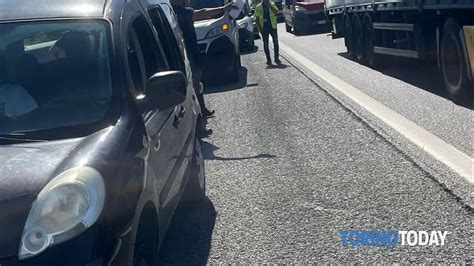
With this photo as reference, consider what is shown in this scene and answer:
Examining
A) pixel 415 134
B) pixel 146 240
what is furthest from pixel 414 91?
pixel 146 240

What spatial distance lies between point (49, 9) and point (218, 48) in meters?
10.5

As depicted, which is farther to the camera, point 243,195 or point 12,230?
point 243,195

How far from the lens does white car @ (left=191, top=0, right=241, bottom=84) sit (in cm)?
1509

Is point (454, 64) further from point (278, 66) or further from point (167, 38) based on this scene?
point (278, 66)

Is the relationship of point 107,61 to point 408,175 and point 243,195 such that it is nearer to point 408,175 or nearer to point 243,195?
point 243,195

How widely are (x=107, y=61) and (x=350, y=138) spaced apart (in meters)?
4.66

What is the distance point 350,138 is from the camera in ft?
28.2

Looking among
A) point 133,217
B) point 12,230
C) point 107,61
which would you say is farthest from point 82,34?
point 12,230

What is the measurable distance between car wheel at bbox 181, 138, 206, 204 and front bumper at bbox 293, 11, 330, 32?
23535mm

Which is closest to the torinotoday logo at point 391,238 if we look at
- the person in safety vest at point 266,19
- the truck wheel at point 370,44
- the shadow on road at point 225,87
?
the shadow on road at point 225,87

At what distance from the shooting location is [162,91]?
4387 millimetres

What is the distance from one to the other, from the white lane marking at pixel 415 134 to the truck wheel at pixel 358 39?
10.3 ft

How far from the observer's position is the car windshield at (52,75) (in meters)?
4.21

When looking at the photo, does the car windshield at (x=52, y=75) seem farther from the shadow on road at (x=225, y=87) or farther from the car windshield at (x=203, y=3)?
the car windshield at (x=203, y=3)
